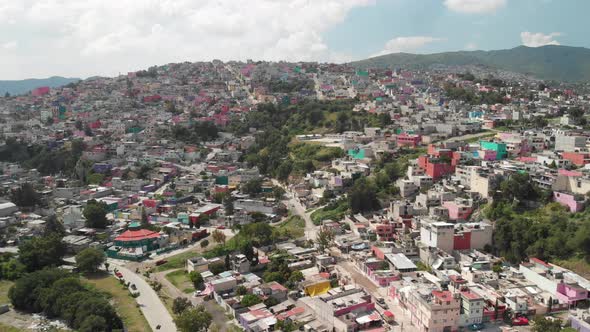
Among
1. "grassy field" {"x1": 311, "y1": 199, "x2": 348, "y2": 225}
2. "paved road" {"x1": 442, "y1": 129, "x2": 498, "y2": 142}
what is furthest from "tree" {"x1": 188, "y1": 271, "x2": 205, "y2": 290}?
"paved road" {"x1": 442, "y1": 129, "x2": 498, "y2": 142}

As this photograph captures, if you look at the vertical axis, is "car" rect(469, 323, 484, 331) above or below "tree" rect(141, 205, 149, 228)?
Result: below

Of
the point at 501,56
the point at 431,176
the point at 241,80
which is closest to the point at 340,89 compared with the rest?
the point at 241,80

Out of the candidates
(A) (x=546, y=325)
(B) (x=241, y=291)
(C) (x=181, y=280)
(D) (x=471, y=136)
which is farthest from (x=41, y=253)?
(D) (x=471, y=136)

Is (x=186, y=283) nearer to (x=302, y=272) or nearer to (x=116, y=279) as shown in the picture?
(x=116, y=279)

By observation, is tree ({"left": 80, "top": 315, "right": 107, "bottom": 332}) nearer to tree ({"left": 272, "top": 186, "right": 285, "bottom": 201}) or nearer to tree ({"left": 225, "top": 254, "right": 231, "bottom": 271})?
tree ({"left": 225, "top": 254, "right": 231, "bottom": 271})

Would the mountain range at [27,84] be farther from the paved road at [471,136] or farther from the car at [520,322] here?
the car at [520,322]

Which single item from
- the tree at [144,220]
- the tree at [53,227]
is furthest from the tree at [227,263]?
the tree at [53,227]

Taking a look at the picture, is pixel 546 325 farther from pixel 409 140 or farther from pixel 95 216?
pixel 95 216
